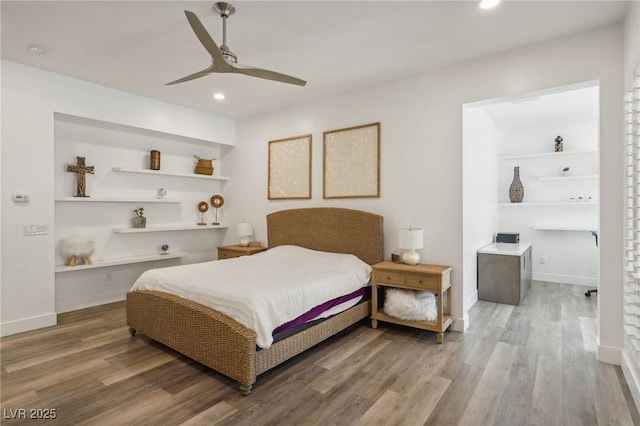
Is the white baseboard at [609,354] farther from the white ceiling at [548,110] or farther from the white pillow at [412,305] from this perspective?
the white ceiling at [548,110]

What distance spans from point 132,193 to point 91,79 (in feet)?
5.10

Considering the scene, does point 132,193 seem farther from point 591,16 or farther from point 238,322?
point 591,16

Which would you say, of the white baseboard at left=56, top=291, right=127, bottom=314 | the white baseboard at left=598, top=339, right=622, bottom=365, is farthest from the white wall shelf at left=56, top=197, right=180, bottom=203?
the white baseboard at left=598, top=339, right=622, bottom=365

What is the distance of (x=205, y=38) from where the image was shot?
7.22 feet

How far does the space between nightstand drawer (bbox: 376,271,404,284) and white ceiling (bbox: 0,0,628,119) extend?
216cm

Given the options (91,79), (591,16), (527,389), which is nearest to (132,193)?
(91,79)

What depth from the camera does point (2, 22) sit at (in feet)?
8.82

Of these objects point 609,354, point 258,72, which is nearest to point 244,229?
point 258,72

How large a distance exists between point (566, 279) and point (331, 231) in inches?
163

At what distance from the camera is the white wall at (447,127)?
2.71 metres

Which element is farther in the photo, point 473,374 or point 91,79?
point 91,79

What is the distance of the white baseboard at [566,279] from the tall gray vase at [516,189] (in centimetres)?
133

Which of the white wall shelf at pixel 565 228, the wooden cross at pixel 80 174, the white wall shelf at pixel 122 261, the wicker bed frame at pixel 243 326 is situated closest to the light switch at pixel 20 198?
the wooden cross at pixel 80 174

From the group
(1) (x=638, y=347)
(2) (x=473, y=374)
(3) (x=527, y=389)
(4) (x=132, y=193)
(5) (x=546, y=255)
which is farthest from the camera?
(5) (x=546, y=255)
